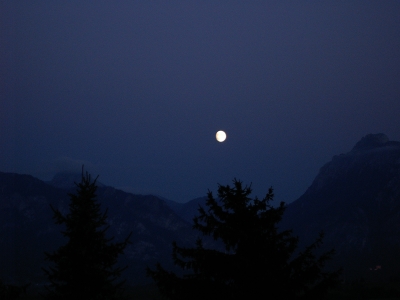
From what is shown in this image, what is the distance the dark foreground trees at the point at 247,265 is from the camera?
12742 mm

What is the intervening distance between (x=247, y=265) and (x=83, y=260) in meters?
Answer: 8.31

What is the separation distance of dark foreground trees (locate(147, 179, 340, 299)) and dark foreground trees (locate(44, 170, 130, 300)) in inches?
187

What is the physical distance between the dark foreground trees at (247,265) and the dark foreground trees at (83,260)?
15.6ft

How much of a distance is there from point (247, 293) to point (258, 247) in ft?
5.23

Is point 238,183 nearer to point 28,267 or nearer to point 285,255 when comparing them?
point 285,255

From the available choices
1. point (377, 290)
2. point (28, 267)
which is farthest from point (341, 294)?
point (28, 267)

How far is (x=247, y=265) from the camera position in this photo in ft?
41.5

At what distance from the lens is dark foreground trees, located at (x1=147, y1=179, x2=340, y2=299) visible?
1274 cm

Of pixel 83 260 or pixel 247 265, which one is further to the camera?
pixel 83 260

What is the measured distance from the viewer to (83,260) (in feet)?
56.1

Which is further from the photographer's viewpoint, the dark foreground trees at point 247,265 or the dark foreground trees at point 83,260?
the dark foreground trees at point 83,260

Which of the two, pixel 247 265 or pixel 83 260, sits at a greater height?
pixel 247 265

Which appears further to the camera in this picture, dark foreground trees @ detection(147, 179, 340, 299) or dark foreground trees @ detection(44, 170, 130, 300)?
dark foreground trees @ detection(44, 170, 130, 300)

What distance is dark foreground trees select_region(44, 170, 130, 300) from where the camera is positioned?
1675cm
